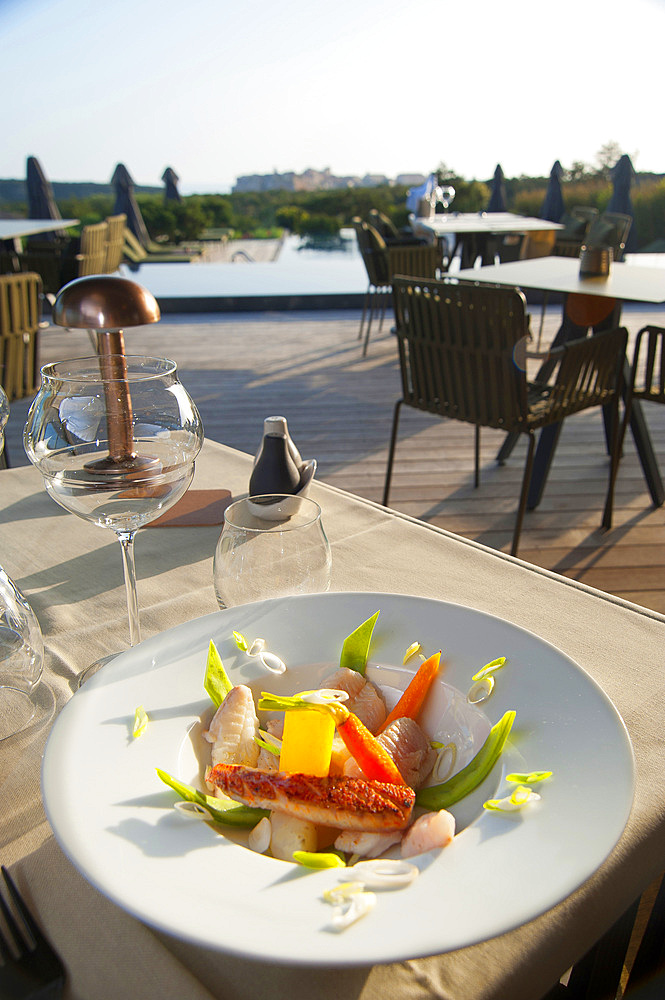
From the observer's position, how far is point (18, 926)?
363 mm

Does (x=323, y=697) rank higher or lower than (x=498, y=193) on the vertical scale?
lower

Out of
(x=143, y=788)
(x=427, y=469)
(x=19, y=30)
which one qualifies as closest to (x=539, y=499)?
(x=427, y=469)

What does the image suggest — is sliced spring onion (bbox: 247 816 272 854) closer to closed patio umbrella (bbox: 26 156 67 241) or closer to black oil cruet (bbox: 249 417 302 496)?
black oil cruet (bbox: 249 417 302 496)

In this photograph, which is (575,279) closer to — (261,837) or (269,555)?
(269,555)

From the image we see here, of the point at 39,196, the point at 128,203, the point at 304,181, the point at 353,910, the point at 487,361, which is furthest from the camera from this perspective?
the point at 128,203

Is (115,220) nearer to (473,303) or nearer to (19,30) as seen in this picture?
(473,303)

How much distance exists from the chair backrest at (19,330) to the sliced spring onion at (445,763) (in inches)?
82.9

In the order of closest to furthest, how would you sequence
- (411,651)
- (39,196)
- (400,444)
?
(411,651), (400,444), (39,196)

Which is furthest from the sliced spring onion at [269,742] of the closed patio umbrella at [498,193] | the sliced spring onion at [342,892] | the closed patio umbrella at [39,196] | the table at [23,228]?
the closed patio umbrella at [498,193]

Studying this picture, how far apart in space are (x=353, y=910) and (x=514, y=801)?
11 cm

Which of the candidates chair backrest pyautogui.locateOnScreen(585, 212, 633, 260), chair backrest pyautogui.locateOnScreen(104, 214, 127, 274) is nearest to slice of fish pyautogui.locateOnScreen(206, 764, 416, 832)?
chair backrest pyautogui.locateOnScreen(585, 212, 633, 260)

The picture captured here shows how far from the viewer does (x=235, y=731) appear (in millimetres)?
423

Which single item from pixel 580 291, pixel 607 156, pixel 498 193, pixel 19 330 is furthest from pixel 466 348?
pixel 498 193

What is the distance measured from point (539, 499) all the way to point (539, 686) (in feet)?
7.90
